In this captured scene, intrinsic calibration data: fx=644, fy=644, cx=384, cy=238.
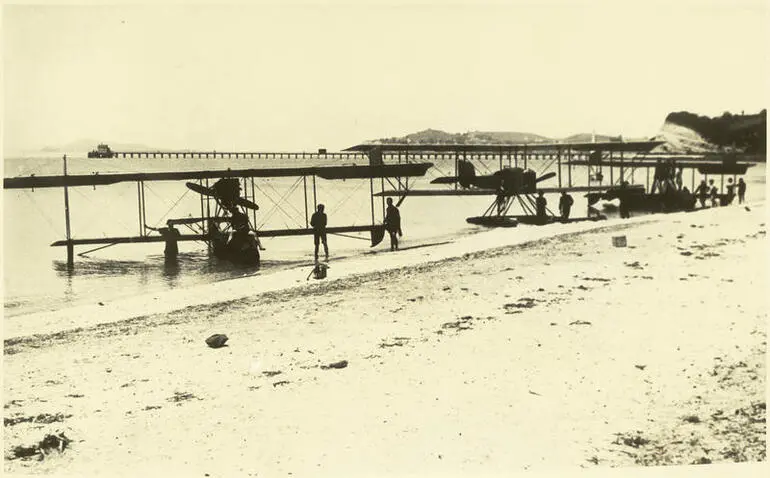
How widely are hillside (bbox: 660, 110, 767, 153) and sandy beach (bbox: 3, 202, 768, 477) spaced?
41.6 inches

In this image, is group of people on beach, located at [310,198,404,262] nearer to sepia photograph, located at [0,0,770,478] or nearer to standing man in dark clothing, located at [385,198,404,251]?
standing man in dark clothing, located at [385,198,404,251]

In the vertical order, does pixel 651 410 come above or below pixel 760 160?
below

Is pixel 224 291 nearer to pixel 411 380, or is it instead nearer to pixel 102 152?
pixel 102 152

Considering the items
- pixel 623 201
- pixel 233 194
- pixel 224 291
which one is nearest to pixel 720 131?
pixel 224 291

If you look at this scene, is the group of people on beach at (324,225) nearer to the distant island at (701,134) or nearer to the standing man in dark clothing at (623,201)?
the distant island at (701,134)

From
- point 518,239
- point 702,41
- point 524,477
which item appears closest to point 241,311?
point 524,477

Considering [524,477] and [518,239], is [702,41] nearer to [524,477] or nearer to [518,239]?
[524,477]

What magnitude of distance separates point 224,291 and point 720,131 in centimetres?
561

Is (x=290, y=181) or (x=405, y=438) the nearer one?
(x=405, y=438)

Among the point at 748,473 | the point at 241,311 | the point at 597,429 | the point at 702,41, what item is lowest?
the point at 748,473

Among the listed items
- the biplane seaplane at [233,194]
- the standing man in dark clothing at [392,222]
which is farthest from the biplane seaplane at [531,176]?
the standing man in dark clothing at [392,222]

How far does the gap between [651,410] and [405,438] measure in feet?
5.03

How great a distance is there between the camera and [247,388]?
4098mm

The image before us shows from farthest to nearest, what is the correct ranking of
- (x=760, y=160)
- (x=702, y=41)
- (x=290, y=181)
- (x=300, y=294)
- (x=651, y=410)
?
(x=290, y=181) → (x=300, y=294) → (x=760, y=160) → (x=702, y=41) → (x=651, y=410)
